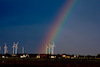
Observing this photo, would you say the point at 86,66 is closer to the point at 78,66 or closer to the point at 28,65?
the point at 78,66

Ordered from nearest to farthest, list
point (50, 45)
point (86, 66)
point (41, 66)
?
point (86, 66), point (41, 66), point (50, 45)

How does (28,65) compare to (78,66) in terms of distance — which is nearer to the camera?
(78,66)

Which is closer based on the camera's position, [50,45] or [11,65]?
[11,65]

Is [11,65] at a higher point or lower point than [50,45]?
lower

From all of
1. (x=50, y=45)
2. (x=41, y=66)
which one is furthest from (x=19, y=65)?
(x=50, y=45)

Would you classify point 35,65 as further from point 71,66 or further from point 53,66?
point 71,66

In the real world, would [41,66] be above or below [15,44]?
below

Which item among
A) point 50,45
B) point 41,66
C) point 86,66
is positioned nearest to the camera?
point 86,66

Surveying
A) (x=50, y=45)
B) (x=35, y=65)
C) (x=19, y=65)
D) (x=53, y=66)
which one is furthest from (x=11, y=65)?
(x=50, y=45)
